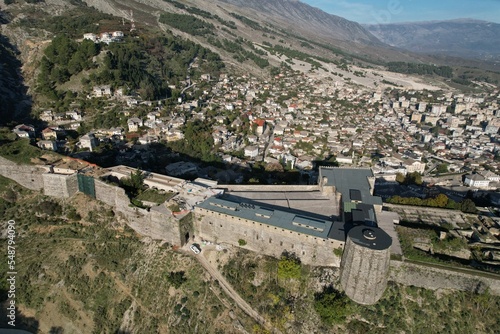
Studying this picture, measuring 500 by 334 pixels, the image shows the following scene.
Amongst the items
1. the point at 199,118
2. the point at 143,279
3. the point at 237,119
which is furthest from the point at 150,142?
the point at 143,279

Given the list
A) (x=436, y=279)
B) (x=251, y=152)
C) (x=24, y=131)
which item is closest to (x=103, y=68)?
(x=24, y=131)

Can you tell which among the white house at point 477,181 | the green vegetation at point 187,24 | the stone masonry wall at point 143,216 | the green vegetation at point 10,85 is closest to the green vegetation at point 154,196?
the stone masonry wall at point 143,216

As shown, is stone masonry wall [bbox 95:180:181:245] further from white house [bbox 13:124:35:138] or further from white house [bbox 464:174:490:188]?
white house [bbox 464:174:490:188]

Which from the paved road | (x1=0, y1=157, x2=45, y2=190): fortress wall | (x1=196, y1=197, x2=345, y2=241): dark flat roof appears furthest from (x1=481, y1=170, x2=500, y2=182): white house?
(x1=0, y1=157, x2=45, y2=190): fortress wall

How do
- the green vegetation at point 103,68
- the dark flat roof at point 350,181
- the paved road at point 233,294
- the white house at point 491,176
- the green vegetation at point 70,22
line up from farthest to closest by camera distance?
the green vegetation at point 70,22
the green vegetation at point 103,68
the white house at point 491,176
the dark flat roof at point 350,181
the paved road at point 233,294

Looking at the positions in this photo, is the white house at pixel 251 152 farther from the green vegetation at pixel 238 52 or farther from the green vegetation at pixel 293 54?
the green vegetation at pixel 293 54

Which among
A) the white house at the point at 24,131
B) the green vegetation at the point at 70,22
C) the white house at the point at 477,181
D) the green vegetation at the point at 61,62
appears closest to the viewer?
the white house at the point at 24,131

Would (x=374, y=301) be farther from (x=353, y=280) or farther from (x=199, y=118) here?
(x=199, y=118)
